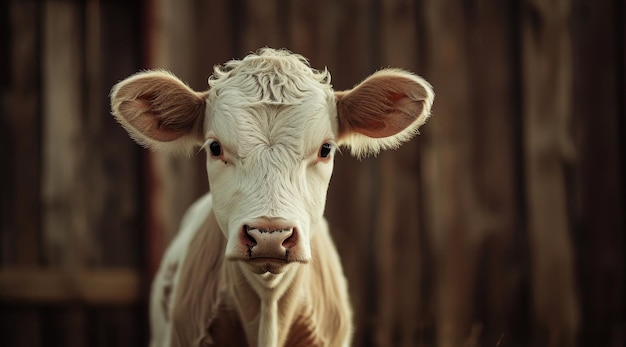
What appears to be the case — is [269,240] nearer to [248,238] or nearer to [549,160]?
[248,238]

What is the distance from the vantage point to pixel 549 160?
509 cm

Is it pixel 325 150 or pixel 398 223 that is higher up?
pixel 325 150

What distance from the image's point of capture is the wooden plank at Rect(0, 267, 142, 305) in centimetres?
518

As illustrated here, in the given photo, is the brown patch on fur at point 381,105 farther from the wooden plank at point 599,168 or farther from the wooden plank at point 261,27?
the wooden plank at point 599,168

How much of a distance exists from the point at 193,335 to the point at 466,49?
2923mm

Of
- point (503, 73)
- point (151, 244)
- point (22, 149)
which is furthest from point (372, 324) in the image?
point (22, 149)

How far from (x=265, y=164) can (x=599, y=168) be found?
3157 millimetres

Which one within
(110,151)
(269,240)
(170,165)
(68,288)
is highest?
(110,151)

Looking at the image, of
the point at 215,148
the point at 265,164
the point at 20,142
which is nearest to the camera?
the point at 265,164

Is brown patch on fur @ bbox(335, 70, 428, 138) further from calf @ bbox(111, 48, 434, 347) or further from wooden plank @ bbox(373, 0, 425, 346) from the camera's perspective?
wooden plank @ bbox(373, 0, 425, 346)

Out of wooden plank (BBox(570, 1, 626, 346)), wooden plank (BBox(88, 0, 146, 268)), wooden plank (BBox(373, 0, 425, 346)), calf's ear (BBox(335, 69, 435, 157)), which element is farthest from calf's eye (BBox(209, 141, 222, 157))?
wooden plank (BBox(570, 1, 626, 346))

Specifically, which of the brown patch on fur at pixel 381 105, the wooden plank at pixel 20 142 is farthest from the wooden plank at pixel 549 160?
the wooden plank at pixel 20 142

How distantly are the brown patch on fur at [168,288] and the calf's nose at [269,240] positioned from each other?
3.86 feet

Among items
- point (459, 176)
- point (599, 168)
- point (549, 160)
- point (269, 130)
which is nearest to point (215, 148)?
point (269, 130)
